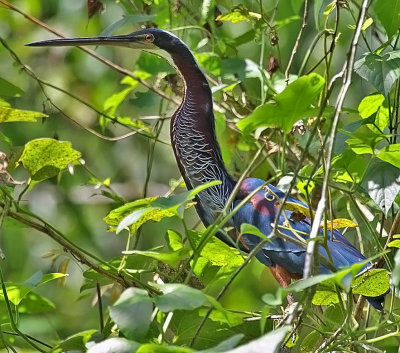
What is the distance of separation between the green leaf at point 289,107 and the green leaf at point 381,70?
0.76 feet

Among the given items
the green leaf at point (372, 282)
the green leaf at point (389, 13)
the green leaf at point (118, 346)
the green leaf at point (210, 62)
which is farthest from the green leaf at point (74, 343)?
the green leaf at point (210, 62)

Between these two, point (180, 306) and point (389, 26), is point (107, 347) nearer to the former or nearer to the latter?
point (180, 306)

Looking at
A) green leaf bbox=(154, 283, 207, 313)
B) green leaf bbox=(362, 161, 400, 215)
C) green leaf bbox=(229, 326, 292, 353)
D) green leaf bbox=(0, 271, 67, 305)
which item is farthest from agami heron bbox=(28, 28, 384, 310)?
green leaf bbox=(229, 326, 292, 353)

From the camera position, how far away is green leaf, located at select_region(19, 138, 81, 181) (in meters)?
1.23

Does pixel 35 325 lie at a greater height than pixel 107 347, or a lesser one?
lesser

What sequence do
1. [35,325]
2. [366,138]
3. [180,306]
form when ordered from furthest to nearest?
[35,325]
[366,138]
[180,306]

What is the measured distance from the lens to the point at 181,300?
34.1 inches

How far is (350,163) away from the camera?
1.32 m

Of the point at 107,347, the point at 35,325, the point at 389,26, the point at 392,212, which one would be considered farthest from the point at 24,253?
the point at 107,347

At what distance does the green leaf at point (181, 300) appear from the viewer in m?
0.85

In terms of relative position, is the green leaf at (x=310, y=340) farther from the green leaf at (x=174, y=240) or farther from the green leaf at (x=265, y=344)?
the green leaf at (x=265, y=344)

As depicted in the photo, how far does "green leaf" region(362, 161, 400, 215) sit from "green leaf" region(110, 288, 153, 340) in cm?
54

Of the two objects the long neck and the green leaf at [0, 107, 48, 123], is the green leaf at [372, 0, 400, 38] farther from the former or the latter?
the green leaf at [0, 107, 48, 123]

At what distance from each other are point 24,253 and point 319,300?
5.66ft
